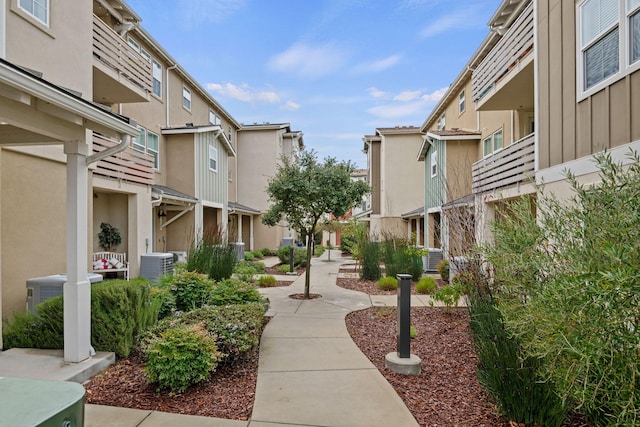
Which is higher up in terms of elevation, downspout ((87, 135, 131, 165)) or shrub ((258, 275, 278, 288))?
downspout ((87, 135, 131, 165))

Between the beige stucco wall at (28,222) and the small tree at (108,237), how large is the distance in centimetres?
480

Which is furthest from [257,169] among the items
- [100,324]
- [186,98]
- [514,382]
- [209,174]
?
[514,382]

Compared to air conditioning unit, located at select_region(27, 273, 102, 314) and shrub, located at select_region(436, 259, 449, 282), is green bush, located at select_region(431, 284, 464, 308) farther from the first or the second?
air conditioning unit, located at select_region(27, 273, 102, 314)

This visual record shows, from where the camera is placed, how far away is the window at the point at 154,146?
15.1 m

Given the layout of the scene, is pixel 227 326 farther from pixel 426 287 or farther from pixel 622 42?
pixel 622 42

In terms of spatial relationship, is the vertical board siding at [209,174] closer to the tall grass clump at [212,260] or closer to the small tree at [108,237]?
the small tree at [108,237]

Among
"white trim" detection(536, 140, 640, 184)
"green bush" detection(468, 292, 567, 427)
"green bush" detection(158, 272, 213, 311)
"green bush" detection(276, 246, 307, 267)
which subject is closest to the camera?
"green bush" detection(468, 292, 567, 427)

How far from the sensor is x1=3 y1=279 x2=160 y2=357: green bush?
5121mm

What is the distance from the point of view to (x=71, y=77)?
8.09 m

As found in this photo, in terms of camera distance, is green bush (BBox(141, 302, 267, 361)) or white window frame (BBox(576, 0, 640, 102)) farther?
white window frame (BBox(576, 0, 640, 102))

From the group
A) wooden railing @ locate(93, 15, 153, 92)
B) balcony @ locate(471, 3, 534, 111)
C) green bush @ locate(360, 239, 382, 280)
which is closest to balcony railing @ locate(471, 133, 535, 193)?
balcony @ locate(471, 3, 534, 111)

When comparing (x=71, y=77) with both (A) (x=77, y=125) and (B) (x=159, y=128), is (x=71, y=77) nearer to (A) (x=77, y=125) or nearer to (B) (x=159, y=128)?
(A) (x=77, y=125)

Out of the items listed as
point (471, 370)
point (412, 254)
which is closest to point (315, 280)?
point (412, 254)

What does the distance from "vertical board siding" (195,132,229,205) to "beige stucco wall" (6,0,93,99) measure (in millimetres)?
7745
